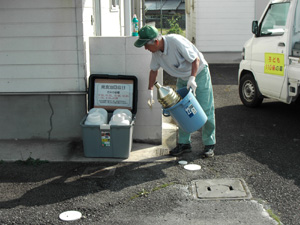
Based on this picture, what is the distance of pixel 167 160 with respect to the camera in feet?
18.5

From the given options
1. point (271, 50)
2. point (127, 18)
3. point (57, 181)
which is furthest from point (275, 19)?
point (57, 181)

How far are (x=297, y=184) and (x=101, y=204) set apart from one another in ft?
7.23

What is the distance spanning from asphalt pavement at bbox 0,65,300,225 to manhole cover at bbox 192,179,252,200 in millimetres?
11

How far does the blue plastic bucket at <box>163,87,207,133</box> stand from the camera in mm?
5105

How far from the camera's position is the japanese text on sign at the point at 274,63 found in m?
6.97

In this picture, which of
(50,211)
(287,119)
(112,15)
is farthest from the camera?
(112,15)

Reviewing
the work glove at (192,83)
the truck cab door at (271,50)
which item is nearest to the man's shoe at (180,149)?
the work glove at (192,83)

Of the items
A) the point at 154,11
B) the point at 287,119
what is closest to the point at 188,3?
Answer: the point at 287,119

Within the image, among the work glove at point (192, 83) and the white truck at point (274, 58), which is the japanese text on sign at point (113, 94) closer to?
the work glove at point (192, 83)

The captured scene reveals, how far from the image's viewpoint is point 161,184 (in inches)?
193

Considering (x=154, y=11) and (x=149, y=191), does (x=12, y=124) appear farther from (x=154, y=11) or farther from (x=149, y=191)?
(x=154, y=11)

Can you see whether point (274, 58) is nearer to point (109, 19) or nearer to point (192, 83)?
point (192, 83)

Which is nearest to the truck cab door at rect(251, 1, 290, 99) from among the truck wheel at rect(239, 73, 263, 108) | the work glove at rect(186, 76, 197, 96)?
the truck wheel at rect(239, 73, 263, 108)

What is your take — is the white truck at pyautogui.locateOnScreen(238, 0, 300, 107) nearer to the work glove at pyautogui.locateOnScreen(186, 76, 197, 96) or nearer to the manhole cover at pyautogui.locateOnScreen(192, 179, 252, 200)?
the work glove at pyautogui.locateOnScreen(186, 76, 197, 96)
